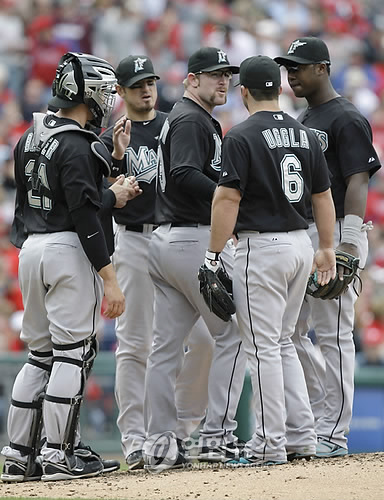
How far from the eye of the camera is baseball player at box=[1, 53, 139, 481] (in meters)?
5.84

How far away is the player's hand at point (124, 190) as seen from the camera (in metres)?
6.25

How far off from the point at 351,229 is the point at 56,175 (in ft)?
6.05

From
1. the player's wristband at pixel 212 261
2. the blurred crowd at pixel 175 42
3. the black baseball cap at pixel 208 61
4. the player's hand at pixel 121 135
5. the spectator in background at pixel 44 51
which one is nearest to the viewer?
the player's wristband at pixel 212 261

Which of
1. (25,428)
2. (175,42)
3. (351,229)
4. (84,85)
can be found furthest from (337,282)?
(175,42)

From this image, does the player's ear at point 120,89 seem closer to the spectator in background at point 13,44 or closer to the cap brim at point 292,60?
the cap brim at point 292,60

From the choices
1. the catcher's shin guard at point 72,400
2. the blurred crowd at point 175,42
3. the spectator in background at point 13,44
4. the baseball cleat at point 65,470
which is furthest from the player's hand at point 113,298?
the spectator in background at point 13,44

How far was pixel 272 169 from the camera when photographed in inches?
231

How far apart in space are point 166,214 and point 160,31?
9.49 meters

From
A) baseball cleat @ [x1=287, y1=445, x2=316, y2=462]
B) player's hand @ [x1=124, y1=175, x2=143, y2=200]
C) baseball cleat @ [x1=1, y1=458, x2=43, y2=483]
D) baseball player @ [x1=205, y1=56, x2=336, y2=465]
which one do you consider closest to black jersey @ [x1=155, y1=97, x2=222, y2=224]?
player's hand @ [x1=124, y1=175, x2=143, y2=200]

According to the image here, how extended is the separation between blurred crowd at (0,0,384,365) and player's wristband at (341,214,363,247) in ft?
19.4

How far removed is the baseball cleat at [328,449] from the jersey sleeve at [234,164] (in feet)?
5.57

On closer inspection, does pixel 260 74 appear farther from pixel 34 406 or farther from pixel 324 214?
pixel 34 406

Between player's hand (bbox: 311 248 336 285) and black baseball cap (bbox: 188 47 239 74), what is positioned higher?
black baseball cap (bbox: 188 47 239 74)

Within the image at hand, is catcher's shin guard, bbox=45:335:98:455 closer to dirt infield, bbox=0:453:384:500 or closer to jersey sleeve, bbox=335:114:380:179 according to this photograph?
dirt infield, bbox=0:453:384:500
